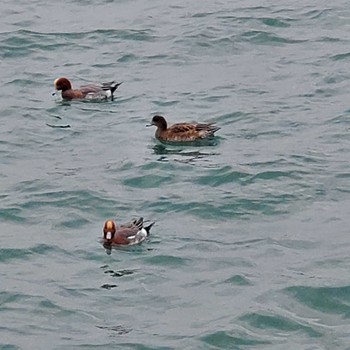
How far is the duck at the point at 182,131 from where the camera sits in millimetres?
19312

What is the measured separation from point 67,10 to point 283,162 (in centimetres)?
1067

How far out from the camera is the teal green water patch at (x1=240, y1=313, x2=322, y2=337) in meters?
13.4

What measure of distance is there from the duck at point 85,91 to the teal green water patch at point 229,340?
880cm

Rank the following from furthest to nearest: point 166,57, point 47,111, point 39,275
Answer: point 166,57, point 47,111, point 39,275

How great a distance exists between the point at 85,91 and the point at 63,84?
0.40 m

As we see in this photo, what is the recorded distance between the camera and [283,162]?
59.6 feet

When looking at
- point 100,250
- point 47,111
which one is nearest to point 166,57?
point 47,111

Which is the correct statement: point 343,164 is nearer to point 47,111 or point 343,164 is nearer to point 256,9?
point 47,111

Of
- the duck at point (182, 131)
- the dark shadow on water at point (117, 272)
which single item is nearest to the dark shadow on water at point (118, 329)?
the dark shadow on water at point (117, 272)

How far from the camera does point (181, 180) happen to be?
58.4ft

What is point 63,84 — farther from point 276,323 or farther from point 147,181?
point 276,323

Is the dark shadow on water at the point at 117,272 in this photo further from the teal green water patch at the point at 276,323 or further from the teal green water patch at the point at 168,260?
the teal green water patch at the point at 276,323

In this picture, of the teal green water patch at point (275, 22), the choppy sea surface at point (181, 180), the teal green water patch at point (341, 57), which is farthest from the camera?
the teal green water patch at point (275, 22)

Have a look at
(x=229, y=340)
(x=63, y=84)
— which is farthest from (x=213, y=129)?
(x=229, y=340)
